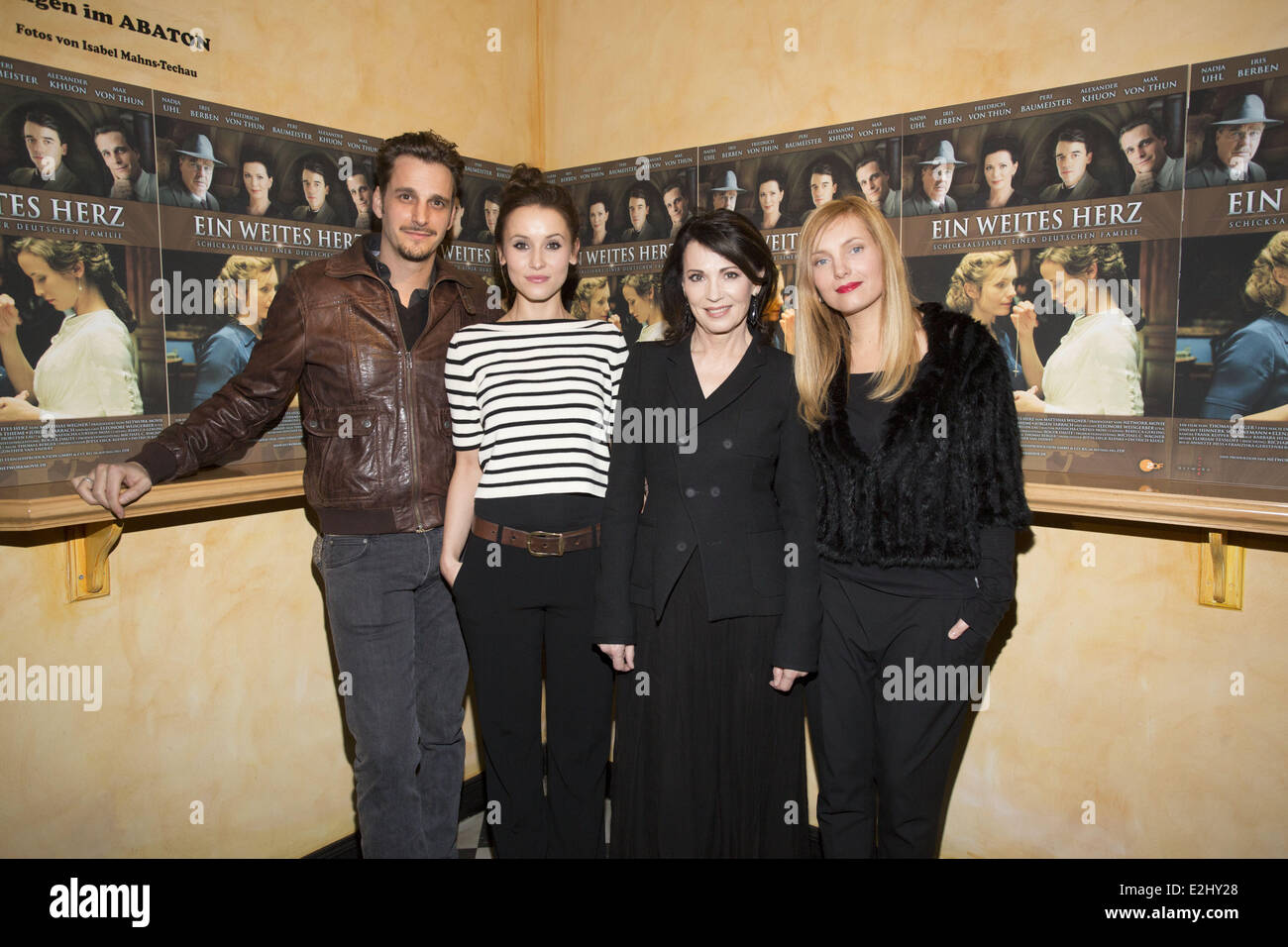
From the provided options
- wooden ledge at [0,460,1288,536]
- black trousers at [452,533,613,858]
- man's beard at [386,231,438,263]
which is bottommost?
black trousers at [452,533,613,858]

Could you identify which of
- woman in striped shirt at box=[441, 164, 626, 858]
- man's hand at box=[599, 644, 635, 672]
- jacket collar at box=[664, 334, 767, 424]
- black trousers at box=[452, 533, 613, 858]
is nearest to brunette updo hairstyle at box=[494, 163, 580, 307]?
woman in striped shirt at box=[441, 164, 626, 858]

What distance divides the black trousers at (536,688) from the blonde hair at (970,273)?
4.68ft

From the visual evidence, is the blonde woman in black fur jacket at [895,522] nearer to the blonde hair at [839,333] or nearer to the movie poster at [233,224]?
the blonde hair at [839,333]

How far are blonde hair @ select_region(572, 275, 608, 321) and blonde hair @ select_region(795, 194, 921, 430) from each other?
1.53 meters

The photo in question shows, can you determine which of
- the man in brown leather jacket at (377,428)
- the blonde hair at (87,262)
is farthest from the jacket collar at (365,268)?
the blonde hair at (87,262)

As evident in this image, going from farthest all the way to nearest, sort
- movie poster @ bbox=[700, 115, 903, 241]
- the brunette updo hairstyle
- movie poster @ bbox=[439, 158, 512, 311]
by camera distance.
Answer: movie poster @ bbox=[439, 158, 512, 311] < movie poster @ bbox=[700, 115, 903, 241] < the brunette updo hairstyle

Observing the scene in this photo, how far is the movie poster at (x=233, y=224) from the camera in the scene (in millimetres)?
2580

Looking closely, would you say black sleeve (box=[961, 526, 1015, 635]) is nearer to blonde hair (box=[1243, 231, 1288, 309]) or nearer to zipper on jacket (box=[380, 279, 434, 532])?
blonde hair (box=[1243, 231, 1288, 309])

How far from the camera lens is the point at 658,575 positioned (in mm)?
2172

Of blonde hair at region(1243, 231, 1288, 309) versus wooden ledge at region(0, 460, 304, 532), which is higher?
blonde hair at region(1243, 231, 1288, 309)

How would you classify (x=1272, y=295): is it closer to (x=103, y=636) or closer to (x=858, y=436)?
(x=858, y=436)

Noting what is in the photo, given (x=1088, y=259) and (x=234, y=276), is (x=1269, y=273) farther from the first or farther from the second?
(x=234, y=276)

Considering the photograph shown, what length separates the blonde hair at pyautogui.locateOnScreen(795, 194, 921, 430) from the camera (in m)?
2.17

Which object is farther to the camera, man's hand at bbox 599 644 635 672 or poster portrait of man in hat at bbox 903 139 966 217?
poster portrait of man in hat at bbox 903 139 966 217
